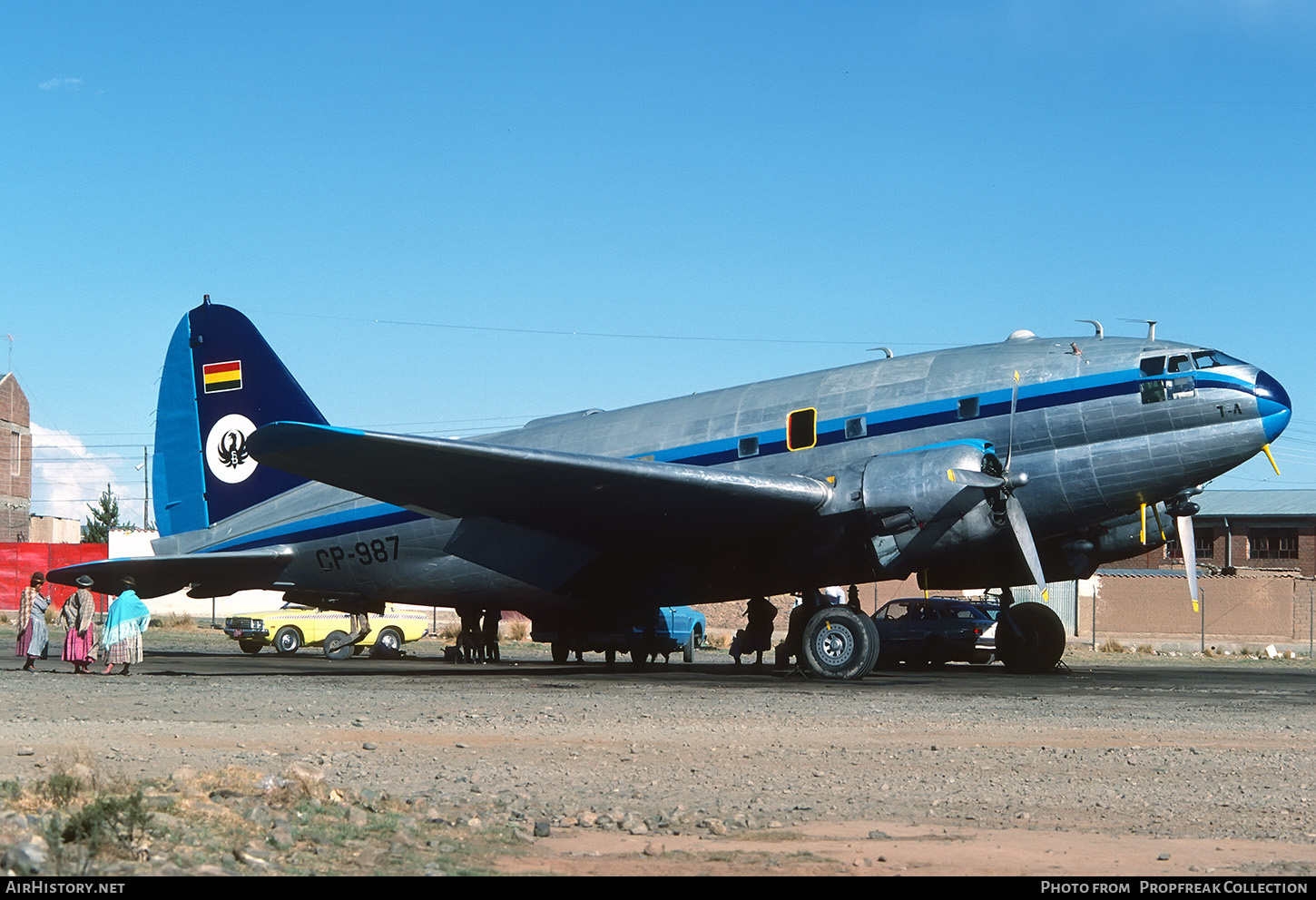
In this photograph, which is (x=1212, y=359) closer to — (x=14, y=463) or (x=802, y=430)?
(x=802, y=430)

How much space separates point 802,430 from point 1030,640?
6.54m

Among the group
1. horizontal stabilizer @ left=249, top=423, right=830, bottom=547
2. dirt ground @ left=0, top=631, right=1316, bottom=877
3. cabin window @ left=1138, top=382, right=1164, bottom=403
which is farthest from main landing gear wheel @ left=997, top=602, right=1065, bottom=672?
horizontal stabilizer @ left=249, top=423, right=830, bottom=547

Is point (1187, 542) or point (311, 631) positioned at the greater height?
point (1187, 542)

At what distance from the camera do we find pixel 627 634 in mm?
27047

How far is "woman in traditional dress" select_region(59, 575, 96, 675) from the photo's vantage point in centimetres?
2084

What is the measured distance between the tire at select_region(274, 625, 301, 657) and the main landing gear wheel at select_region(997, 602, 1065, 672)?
19106 mm

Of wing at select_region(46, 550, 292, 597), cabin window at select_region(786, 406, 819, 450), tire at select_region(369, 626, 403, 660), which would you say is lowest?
tire at select_region(369, 626, 403, 660)

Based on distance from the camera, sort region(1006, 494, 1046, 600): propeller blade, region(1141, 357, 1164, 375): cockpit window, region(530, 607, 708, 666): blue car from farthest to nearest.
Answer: region(530, 607, 708, 666): blue car
region(1141, 357, 1164, 375): cockpit window
region(1006, 494, 1046, 600): propeller blade

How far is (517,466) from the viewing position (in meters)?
18.7

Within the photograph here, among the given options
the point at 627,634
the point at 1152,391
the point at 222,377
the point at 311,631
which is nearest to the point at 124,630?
the point at 222,377

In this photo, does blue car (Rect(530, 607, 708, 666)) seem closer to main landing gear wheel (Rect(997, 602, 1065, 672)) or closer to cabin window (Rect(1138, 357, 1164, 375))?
main landing gear wheel (Rect(997, 602, 1065, 672))

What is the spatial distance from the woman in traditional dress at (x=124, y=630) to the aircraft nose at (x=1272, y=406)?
1844 centimetres

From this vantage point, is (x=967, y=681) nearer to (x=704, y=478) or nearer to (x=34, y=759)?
(x=704, y=478)
